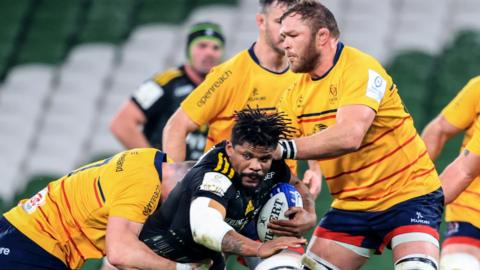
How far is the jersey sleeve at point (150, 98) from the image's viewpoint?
28.5ft

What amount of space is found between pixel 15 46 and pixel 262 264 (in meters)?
7.15

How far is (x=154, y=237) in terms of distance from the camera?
6176 millimetres

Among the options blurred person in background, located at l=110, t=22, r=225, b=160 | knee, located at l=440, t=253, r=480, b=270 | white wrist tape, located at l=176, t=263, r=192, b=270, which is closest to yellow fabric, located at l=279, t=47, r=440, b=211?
knee, located at l=440, t=253, r=480, b=270

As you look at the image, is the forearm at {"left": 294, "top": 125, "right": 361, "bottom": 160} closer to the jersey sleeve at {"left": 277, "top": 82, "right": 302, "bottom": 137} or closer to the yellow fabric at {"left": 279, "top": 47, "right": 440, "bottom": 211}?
the yellow fabric at {"left": 279, "top": 47, "right": 440, "bottom": 211}

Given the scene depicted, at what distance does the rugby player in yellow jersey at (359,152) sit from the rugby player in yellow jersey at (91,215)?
2.70 feet

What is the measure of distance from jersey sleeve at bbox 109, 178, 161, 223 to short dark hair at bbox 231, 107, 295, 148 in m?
0.54

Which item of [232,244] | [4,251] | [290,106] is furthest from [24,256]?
[290,106]

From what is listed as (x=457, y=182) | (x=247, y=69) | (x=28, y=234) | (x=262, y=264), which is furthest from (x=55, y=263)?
(x=457, y=182)

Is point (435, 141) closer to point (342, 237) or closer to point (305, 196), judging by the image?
point (342, 237)

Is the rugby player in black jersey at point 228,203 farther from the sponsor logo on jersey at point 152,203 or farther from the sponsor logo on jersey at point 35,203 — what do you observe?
the sponsor logo on jersey at point 35,203

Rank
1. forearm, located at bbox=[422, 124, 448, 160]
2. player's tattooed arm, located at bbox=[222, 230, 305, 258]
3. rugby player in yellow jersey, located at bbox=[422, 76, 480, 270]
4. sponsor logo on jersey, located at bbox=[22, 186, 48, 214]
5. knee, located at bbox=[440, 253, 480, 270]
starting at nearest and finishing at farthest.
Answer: player's tattooed arm, located at bbox=[222, 230, 305, 258] < sponsor logo on jersey, located at bbox=[22, 186, 48, 214] < knee, located at bbox=[440, 253, 480, 270] < rugby player in yellow jersey, located at bbox=[422, 76, 480, 270] < forearm, located at bbox=[422, 124, 448, 160]

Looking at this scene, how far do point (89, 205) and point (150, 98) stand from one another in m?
2.75

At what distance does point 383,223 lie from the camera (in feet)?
20.7

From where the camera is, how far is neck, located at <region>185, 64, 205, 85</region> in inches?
341
